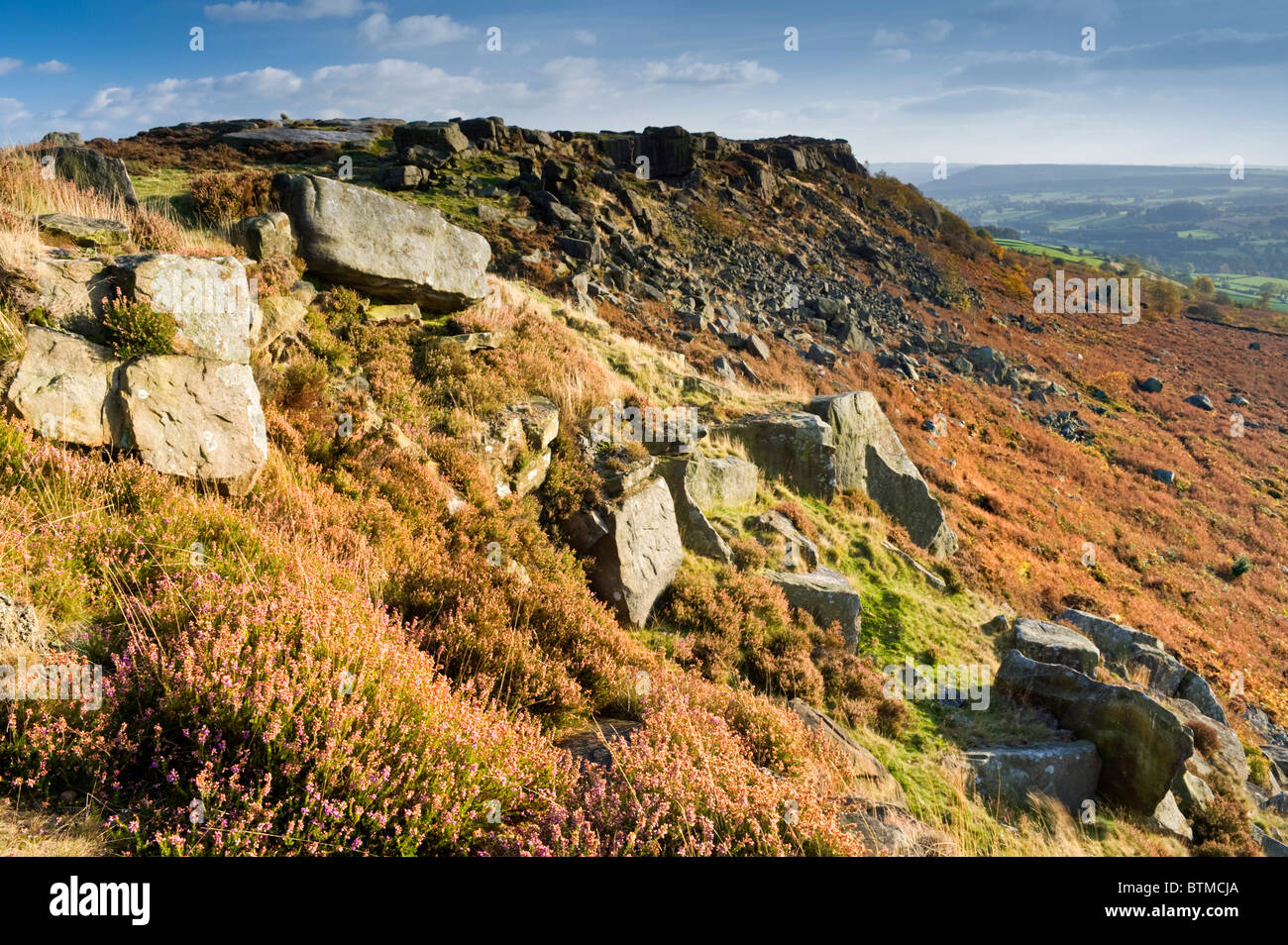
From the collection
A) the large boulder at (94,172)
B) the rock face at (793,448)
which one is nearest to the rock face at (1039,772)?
the rock face at (793,448)

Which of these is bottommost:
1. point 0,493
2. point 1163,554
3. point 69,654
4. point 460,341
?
point 1163,554

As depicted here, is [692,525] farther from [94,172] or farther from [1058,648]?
[94,172]

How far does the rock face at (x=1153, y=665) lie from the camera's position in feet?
41.8

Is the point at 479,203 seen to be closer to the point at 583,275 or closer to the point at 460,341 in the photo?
the point at 583,275

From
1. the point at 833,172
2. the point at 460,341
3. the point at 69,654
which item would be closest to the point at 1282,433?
the point at 833,172

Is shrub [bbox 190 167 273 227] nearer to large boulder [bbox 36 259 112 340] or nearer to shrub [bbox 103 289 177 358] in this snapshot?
large boulder [bbox 36 259 112 340]

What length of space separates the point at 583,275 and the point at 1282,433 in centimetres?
4596

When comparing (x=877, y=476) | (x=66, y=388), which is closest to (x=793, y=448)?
(x=877, y=476)

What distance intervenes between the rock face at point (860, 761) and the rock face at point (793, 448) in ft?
22.6

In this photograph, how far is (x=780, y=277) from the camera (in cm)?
3553

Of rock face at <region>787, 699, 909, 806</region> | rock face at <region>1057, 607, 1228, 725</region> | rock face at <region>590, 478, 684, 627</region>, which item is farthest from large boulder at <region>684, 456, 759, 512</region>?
rock face at <region>1057, 607, 1228, 725</region>

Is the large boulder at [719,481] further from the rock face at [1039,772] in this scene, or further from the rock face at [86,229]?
the rock face at [86,229]

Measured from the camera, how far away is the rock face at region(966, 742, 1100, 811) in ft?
25.6

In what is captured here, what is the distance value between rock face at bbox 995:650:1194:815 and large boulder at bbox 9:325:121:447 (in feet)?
40.3
